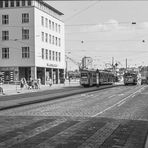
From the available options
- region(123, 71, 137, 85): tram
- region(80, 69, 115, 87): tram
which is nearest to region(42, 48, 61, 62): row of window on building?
region(80, 69, 115, 87): tram

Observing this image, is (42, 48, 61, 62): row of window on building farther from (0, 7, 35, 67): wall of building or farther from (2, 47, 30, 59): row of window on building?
(0, 7, 35, 67): wall of building

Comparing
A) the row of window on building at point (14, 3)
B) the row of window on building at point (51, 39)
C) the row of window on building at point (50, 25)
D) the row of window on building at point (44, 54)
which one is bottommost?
the row of window on building at point (44, 54)

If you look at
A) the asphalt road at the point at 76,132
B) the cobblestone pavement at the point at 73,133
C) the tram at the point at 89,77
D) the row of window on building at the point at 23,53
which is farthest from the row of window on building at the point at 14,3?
the cobblestone pavement at the point at 73,133

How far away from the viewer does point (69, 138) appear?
9.76 meters

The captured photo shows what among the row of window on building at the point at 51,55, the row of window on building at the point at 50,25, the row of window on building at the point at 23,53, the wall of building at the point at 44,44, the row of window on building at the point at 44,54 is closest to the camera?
the row of window on building at the point at 23,53

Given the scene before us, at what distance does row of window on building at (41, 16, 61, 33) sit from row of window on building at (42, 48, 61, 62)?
17.6ft

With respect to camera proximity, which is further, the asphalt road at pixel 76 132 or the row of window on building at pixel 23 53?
the row of window on building at pixel 23 53

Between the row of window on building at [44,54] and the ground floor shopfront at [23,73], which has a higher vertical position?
the row of window on building at [44,54]

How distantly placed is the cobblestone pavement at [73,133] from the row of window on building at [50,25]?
62.9 meters

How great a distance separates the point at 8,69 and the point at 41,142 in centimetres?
6502

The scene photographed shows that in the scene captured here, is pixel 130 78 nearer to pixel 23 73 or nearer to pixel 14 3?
pixel 23 73

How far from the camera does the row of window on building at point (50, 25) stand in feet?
248

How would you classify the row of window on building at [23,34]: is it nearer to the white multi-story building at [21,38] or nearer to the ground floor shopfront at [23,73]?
the white multi-story building at [21,38]

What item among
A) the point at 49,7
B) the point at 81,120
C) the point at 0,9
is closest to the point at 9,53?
the point at 0,9
